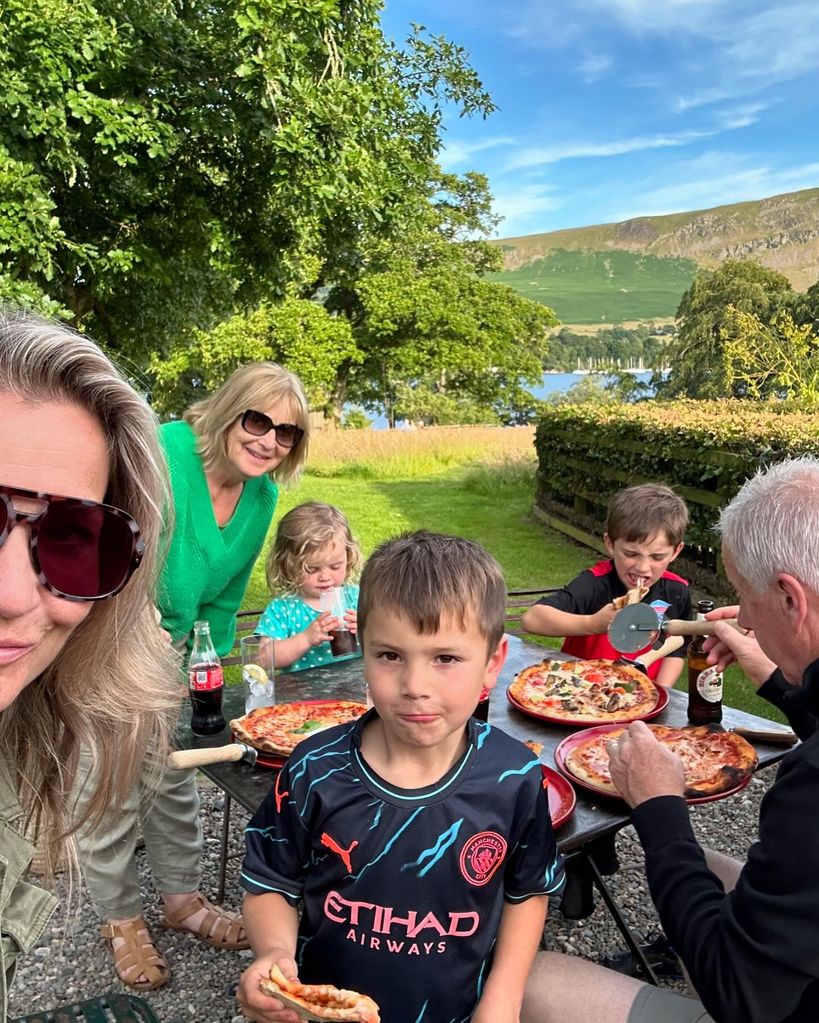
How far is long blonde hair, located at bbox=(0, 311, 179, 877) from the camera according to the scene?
4.70 feet

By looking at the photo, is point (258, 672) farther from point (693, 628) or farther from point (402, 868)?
point (693, 628)

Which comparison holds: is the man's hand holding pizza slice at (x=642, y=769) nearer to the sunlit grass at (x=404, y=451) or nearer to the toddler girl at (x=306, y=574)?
the toddler girl at (x=306, y=574)

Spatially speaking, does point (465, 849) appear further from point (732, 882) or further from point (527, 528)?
point (527, 528)

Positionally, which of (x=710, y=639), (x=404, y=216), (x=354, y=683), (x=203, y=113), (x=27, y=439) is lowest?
(x=354, y=683)

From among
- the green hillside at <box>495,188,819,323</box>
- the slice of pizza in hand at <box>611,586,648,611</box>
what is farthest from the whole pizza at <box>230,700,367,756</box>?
the green hillside at <box>495,188,819,323</box>

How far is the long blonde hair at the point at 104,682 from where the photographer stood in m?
1.43

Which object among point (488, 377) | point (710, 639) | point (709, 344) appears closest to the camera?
point (710, 639)

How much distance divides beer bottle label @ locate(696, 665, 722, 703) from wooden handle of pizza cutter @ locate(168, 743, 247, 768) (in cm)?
156

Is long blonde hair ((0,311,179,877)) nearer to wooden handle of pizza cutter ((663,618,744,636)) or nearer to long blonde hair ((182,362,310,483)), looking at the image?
long blonde hair ((182,362,310,483))

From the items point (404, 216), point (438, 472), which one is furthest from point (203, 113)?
point (438, 472)

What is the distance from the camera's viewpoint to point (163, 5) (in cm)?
765

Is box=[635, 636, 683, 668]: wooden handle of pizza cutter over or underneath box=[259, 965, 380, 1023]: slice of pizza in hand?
over

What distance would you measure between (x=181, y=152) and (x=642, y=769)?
8472 mm

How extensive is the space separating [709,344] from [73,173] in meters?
38.8
